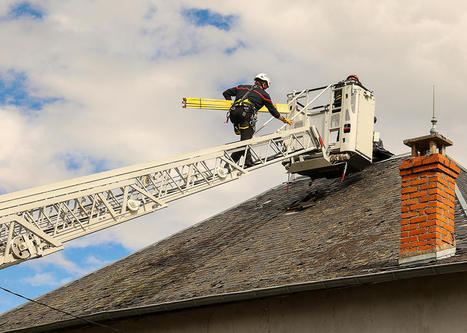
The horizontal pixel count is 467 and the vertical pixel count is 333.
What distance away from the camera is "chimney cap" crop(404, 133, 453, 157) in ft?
36.7

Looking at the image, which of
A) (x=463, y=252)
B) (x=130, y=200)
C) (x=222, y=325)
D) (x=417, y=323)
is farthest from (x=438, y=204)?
(x=130, y=200)

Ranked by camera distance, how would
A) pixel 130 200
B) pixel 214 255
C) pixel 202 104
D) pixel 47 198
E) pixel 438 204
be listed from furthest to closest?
1. pixel 202 104
2. pixel 214 255
3. pixel 130 200
4. pixel 47 198
5. pixel 438 204

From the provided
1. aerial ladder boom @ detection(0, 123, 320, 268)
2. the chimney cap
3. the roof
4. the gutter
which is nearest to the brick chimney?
the chimney cap

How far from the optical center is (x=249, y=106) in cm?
1641

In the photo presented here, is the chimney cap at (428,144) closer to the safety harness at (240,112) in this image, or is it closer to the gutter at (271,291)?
the gutter at (271,291)

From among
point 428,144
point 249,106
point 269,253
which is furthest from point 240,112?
point 428,144

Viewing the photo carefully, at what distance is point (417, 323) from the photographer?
9.98m

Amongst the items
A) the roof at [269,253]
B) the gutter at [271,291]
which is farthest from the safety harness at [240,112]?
the gutter at [271,291]

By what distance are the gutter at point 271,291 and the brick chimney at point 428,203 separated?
610 millimetres

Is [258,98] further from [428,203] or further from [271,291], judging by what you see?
[428,203]

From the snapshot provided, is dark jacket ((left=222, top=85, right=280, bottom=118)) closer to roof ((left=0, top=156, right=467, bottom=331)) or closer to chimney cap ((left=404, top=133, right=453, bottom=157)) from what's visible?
roof ((left=0, top=156, right=467, bottom=331))

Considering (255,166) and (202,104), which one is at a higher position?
(202,104)

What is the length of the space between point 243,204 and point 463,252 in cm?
949

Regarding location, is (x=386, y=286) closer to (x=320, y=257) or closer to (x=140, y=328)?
(x=320, y=257)
